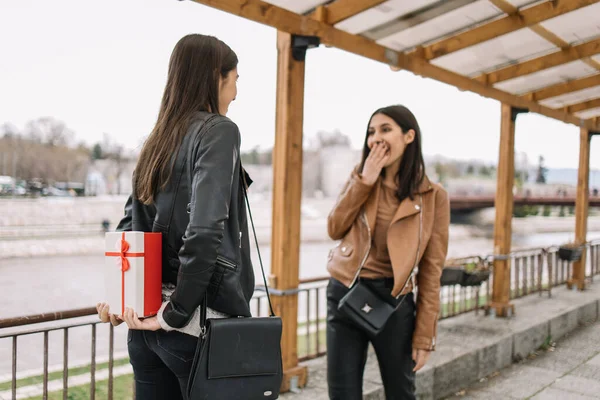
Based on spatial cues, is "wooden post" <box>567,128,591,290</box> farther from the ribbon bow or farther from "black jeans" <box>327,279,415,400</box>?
the ribbon bow

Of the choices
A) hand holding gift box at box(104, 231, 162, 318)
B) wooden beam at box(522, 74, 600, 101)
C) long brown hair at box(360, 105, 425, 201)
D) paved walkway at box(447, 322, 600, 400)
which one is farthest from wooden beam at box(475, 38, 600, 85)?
hand holding gift box at box(104, 231, 162, 318)

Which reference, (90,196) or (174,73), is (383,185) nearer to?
(174,73)

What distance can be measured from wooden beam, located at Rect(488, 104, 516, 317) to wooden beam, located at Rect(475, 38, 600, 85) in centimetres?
61

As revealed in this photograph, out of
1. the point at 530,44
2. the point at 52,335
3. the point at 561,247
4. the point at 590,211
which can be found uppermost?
the point at 530,44

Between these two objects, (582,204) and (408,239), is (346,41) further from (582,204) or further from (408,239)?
(582,204)

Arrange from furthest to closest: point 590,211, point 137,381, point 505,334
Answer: point 590,211
point 505,334
point 137,381

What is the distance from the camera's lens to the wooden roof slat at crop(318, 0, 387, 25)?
116 inches

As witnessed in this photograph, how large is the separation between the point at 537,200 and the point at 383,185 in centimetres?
2683

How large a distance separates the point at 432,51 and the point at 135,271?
3.40m

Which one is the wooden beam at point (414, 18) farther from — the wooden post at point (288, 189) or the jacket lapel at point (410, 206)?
the jacket lapel at point (410, 206)

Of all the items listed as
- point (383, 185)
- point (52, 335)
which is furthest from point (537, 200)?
point (383, 185)

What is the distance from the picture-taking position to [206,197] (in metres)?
1.12

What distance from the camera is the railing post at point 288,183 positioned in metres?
3.02

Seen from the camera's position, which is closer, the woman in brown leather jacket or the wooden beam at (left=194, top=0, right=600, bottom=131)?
the woman in brown leather jacket
